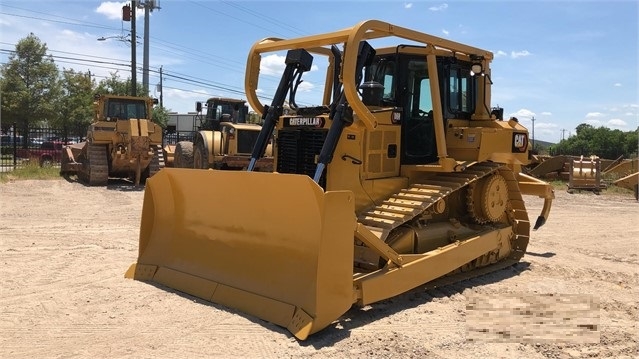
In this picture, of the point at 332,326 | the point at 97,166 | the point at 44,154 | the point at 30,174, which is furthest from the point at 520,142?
the point at 44,154

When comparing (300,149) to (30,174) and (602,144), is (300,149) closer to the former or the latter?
(30,174)

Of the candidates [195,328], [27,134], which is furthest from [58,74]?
[195,328]

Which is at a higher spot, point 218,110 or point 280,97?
point 218,110

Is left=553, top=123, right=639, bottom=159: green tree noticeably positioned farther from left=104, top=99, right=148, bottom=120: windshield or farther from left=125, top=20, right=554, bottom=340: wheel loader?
left=125, top=20, right=554, bottom=340: wheel loader

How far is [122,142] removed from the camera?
17.8 meters

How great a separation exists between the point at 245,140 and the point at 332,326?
11.8m

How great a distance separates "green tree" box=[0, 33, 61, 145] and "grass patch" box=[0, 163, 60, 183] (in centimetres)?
1157

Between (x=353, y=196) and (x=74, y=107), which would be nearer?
(x=353, y=196)

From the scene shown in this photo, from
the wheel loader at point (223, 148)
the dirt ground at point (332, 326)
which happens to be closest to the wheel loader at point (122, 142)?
the wheel loader at point (223, 148)

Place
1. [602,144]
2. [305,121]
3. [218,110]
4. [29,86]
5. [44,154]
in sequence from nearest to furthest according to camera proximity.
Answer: [305,121], [218,110], [44,154], [29,86], [602,144]

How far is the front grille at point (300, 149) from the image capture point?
5.91m

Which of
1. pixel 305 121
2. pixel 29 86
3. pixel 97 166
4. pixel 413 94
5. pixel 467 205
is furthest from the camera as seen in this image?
pixel 29 86

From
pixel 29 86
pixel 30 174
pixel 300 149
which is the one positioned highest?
pixel 29 86

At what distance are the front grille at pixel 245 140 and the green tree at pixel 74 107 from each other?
2214 cm
